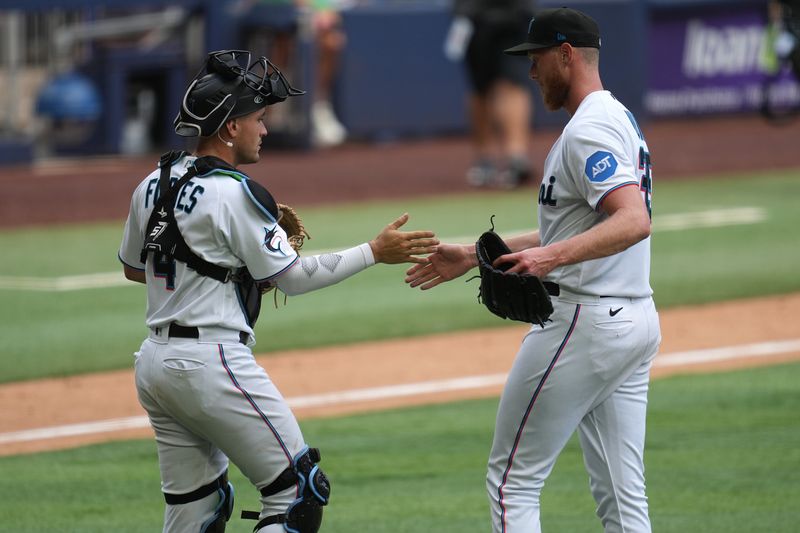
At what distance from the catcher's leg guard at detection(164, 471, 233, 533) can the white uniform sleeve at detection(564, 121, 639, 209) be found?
149cm

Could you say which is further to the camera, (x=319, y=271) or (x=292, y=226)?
(x=292, y=226)

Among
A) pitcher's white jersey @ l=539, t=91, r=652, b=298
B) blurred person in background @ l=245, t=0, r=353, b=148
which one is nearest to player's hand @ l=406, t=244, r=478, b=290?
pitcher's white jersey @ l=539, t=91, r=652, b=298

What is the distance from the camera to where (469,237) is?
41.7 feet

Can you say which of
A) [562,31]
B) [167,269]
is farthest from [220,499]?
[562,31]

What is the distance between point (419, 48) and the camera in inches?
767

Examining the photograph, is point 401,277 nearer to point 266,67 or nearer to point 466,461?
point 466,461

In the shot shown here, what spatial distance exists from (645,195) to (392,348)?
4945mm

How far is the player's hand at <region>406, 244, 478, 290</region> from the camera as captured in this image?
4891 millimetres

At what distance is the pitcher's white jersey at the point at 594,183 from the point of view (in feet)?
13.9

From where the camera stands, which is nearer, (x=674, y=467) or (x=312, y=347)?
(x=674, y=467)

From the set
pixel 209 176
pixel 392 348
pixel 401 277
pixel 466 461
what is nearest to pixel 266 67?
pixel 209 176

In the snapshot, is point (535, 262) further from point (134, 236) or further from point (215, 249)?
point (134, 236)

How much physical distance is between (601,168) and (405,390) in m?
4.16

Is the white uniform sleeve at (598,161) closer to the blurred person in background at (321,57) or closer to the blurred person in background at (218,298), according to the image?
the blurred person in background at (218,298)
